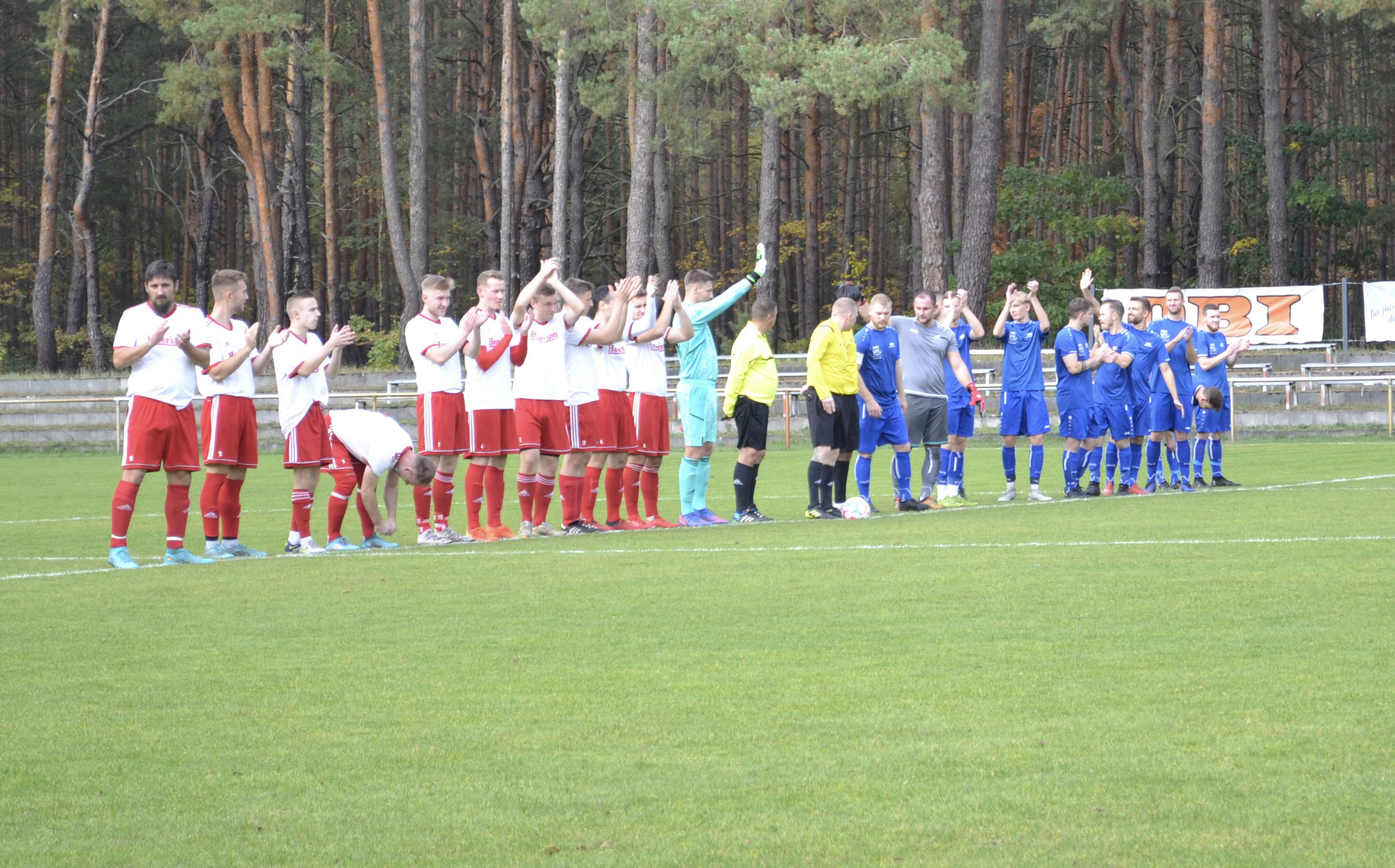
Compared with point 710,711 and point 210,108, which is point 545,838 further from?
point 210,108

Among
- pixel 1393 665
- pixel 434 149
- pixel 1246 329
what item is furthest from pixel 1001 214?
pixel 1393 665

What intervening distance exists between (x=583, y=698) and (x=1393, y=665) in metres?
3.01

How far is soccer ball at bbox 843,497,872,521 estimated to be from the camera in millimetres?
13609

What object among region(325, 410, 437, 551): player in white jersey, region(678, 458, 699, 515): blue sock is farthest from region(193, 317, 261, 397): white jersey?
region(678, 458, 699, 515): blue sock

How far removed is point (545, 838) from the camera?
4129 mm

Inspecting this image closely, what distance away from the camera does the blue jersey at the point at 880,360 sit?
553 inches

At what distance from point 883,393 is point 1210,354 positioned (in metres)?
4.87

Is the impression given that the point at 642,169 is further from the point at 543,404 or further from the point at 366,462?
the point at 366,462

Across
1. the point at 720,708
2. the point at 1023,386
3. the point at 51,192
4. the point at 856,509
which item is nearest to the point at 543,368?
the point at 856,509

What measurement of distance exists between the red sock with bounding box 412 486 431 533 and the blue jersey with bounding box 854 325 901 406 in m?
4.08

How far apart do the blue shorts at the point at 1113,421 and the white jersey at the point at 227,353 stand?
8.39m

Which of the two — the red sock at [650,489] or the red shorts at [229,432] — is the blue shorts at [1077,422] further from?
the red shorts at [229,432]

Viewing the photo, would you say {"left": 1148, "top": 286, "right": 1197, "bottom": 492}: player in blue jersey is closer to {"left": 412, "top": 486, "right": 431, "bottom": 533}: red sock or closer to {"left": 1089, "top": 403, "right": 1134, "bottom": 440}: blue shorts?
{"left": 1089, "top": 403, "right": 1134, "bottom": 440}: blue shorts

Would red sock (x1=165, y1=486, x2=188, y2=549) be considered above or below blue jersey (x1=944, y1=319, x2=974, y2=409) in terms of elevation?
below
